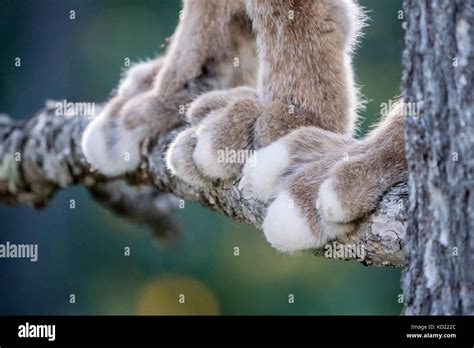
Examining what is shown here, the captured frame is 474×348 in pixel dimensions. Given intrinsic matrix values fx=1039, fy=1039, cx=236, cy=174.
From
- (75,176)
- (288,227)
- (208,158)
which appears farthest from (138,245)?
(288,227)

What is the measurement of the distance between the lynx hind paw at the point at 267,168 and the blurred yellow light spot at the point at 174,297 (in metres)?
7.33

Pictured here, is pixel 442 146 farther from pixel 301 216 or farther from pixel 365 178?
pixel 301 216

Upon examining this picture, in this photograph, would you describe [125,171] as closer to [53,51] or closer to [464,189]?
[464,189]

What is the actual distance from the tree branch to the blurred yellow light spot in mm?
5592

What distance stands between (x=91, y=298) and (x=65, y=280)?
1.12m

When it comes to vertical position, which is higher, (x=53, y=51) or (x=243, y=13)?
(x=53, y=51)

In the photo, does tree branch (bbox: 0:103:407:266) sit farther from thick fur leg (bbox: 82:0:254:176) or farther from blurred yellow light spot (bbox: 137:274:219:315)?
blurred yellow light spot (bbox: 137:274:219:315)

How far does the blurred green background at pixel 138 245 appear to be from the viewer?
30.7 feet

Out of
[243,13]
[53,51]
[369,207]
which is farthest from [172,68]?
[53,51]

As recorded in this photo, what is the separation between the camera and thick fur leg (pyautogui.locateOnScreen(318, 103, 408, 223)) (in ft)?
8.66

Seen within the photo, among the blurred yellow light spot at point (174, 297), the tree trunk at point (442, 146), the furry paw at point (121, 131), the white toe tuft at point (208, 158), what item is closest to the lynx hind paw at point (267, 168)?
the white toe tuft at point (208, 158)

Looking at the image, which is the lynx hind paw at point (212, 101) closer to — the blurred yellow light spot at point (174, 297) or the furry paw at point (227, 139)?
the furry paw at point (227, 139)

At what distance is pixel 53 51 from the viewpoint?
9523mm

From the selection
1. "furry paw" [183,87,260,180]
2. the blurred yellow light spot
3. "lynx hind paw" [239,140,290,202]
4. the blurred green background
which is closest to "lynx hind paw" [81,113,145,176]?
"furry paw" [183,87,260,180]
